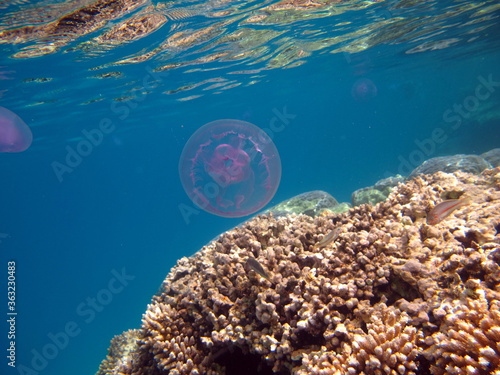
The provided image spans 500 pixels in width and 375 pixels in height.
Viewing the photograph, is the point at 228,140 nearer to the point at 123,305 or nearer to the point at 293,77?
the point at 293,77

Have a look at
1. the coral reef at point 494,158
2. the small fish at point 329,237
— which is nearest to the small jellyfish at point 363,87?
the coral reef at point 494,158

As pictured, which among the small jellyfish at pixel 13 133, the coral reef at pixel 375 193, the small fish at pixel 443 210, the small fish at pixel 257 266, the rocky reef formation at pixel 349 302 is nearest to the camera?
the rocky reef formation at pixel 349 302

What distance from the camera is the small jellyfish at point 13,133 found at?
20641mm

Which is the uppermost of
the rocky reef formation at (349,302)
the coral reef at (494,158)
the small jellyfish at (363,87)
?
the rocky reef formation at (349,302)

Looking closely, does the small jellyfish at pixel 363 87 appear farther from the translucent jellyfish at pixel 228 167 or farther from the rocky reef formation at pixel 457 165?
the translucent jellyfish at pixel 228 167

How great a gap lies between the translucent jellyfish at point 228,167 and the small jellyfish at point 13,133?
18.8 meters

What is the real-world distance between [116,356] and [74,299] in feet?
251

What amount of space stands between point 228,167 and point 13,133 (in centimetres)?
2851

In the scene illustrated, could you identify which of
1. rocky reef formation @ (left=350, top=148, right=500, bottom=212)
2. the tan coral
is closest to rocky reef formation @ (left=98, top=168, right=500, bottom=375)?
the tan coral

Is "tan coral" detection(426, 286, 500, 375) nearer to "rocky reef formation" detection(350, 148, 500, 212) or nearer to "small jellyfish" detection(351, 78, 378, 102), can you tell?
"rocky reef formation" detection(350, 148, 500, 212)
